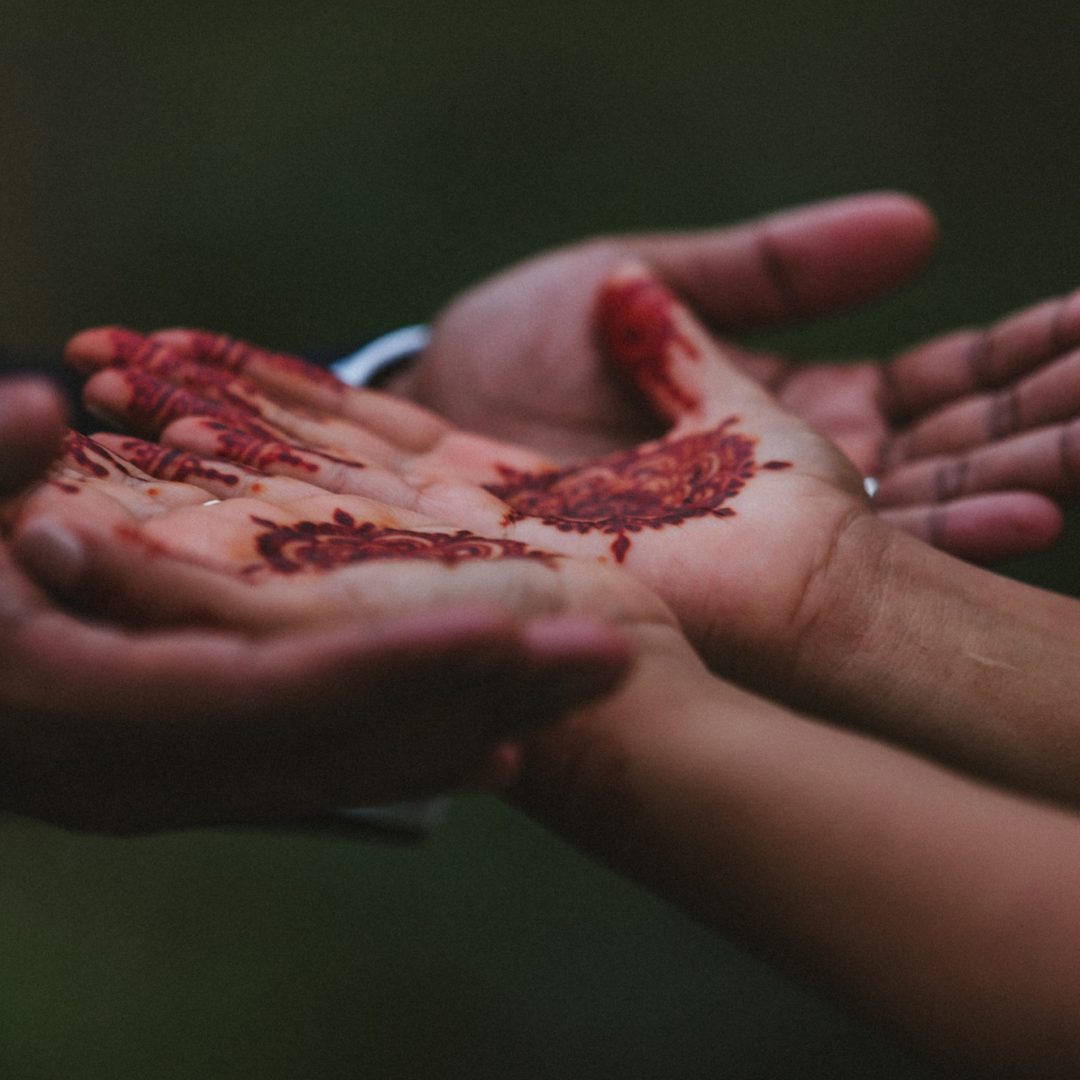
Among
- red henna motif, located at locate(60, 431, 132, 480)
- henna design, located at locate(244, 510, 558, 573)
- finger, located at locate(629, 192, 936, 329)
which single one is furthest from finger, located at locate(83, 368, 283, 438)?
finger, located at locate(629, 192, 936, 329)

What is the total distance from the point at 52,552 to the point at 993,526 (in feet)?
2.95

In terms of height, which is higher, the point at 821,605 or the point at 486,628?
the point at 486,628

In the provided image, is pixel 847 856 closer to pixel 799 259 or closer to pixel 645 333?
pixel 645 333

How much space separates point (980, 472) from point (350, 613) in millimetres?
835

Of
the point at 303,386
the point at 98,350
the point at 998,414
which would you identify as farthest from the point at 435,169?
the point at 998,414

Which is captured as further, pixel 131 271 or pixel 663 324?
pixel 131 271

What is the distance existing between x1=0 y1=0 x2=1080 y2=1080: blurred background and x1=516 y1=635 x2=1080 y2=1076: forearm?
835 millimetres

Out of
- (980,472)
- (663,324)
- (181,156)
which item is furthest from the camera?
(181,156)

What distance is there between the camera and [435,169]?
1884mm

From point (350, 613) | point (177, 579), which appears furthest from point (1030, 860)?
point (177, 579)

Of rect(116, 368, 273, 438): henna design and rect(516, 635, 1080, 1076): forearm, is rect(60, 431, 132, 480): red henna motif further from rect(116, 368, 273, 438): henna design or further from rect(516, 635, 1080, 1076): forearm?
rect(516, 635, 1080, 1076): forearm

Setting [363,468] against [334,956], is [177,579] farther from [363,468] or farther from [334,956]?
[334,956]

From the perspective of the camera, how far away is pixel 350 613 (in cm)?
56

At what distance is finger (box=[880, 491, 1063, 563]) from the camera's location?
101 centimetres
